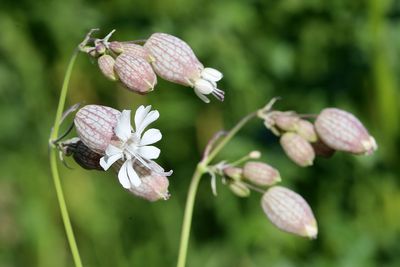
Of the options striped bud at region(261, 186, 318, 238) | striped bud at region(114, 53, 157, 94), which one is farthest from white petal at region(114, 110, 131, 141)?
striped bud at region(261, 186, 318, 238)

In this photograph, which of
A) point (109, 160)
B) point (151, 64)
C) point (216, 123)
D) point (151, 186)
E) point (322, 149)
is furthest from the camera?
point (216, 123)

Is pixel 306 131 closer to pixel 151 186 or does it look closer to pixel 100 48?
pixel 151 186

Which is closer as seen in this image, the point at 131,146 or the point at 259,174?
the point at 131,146

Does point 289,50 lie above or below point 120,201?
above

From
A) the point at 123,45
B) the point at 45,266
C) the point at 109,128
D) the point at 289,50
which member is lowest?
the point at 45,266

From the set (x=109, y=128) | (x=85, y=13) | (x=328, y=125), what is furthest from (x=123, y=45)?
(x=85, y=13)

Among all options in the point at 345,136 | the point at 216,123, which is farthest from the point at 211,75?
the point at 216,123

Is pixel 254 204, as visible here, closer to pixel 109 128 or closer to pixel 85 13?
pixel 85 13

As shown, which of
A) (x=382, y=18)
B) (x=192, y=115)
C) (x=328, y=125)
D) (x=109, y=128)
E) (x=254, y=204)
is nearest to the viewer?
(x=109, y=128)
